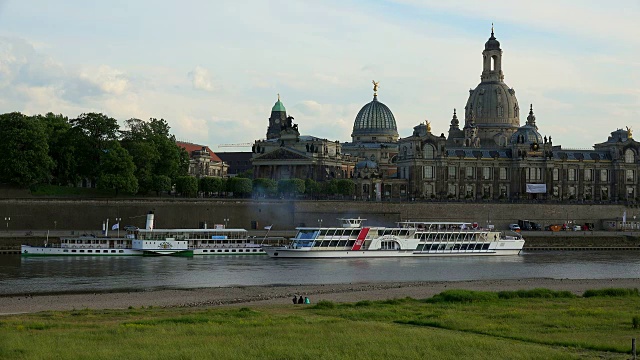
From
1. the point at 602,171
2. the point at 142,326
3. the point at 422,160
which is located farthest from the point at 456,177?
the point at 142,326

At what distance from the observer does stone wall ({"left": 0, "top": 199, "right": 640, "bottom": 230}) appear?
300 ft

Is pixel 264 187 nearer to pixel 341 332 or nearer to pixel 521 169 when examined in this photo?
pixel 521 169

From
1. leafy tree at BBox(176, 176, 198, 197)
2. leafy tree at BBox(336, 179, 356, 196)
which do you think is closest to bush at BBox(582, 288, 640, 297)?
leafy tree at BBox(176, 176, 198, 197)

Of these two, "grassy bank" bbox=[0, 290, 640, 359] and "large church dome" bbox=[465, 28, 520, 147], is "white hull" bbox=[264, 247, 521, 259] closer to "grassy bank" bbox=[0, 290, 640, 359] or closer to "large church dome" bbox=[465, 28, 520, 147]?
"grassy bank" bbox=[0, 290, 640, 359]

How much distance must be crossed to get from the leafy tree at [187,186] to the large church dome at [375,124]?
73024 millimetres

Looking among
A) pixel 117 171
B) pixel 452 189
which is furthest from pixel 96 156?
pixel 452 189

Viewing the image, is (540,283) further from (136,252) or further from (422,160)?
(422,160)

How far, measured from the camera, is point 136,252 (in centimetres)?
7994

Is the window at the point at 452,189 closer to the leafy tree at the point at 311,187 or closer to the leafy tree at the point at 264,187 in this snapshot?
the leafy tree at the point at 311,187

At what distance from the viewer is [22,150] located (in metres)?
92.9

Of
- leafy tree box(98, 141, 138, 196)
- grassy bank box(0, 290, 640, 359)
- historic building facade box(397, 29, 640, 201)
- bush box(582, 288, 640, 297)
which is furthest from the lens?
historic building facade box(397, 29, 640, 201)

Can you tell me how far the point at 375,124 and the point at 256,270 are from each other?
109166mm

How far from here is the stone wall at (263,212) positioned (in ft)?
300

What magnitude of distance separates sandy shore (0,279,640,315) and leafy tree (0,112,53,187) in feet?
136
